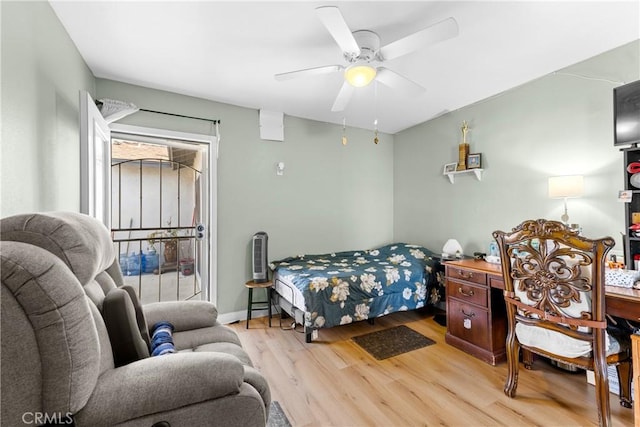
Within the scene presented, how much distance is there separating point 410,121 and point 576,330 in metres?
3.00

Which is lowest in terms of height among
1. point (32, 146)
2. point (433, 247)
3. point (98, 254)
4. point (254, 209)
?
point (433, 247)

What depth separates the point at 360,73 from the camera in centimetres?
195

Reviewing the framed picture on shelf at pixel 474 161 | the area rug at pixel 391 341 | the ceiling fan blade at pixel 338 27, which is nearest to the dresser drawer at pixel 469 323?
the area rug at pixel 391 341

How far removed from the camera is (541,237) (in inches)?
67.1

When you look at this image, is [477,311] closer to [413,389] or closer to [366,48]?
[413,389]

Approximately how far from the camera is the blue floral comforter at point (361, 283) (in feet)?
8.78

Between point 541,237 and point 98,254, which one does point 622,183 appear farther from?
point 98,254

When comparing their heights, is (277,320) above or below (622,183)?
below

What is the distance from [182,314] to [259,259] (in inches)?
57.1

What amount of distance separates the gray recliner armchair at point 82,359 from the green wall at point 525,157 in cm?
287

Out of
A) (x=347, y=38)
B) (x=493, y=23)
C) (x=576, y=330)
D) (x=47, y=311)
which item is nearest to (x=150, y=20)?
(x=347, y=38)

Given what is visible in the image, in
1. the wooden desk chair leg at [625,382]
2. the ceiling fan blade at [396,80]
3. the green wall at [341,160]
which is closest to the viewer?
the green wall at [341,160]

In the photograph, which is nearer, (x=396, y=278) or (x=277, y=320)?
(x=396, y=278)

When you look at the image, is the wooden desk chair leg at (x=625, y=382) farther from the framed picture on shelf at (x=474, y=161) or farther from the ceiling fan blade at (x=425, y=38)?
the ceiling fan blade at (x=425, y=38)
